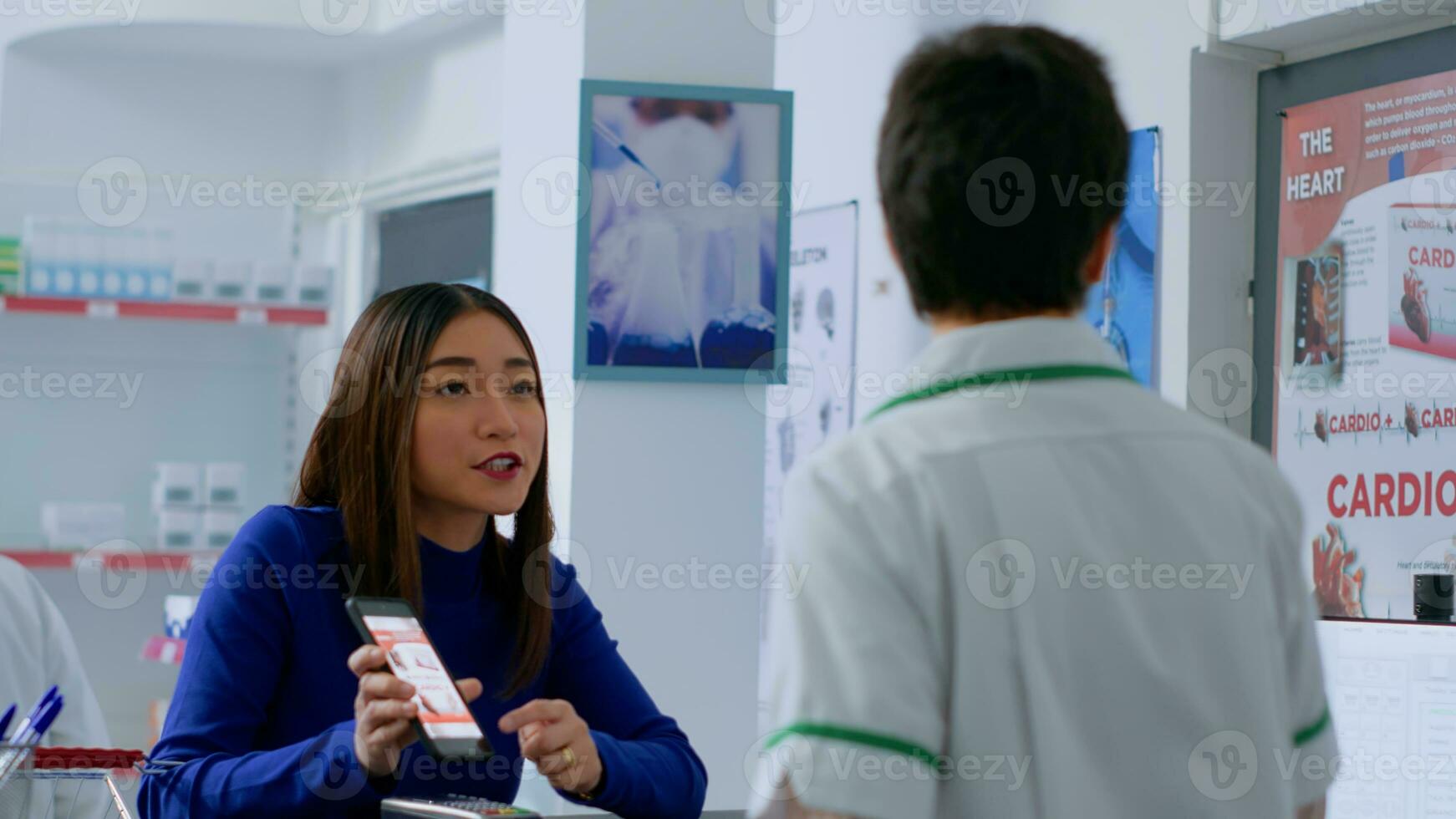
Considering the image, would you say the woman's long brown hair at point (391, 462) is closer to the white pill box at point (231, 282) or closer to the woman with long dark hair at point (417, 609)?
the woman with long dark hair at point (417, 609)

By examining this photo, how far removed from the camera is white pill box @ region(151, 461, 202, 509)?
4785 millimetres

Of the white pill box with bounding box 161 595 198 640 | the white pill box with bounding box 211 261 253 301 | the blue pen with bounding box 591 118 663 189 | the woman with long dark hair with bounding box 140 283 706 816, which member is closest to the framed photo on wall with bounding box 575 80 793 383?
the blue pen with bounding box 591 118 663 189

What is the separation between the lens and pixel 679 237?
113 inches

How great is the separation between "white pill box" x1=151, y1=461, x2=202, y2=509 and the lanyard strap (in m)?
4.32

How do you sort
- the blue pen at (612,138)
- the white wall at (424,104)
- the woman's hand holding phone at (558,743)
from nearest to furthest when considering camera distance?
the woman's hand holding phone at (558,743)
the blue pen at (612,138)
the white wall at (424,104)

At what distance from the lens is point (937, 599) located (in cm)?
78

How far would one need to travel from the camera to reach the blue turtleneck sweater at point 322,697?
1374 mm

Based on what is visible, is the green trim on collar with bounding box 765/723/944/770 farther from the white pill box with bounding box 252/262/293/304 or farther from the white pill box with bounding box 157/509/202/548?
the white pill box with bounding box 252/262/293/304

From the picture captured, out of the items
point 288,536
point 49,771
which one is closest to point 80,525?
point 288,536

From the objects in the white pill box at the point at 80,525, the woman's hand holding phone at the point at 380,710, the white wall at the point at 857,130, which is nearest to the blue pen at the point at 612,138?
the white wall at the point at 857,130

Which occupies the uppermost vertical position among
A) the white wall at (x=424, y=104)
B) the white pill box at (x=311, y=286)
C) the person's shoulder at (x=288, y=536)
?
the white wall at (x=424, y=104)

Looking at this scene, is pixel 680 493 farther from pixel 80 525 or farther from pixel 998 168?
pixel 80 525

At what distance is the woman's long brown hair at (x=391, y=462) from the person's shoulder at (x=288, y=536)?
A: 0.9 inches

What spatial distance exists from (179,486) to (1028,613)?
4424 mm
